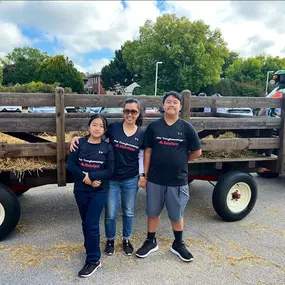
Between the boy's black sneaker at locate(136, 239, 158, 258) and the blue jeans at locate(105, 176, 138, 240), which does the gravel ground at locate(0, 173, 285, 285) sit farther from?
the blue jeans at locate(105, 176, 138, 240)

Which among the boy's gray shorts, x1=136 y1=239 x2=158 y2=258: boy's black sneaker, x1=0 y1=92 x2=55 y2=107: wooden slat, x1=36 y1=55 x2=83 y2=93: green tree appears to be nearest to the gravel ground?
x1=136 y1=239 x2=158 y2=258: boy's black sneaker

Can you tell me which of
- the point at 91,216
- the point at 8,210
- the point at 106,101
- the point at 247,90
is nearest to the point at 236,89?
the point at 247,90

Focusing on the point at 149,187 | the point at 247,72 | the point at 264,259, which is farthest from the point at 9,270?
the point at 247,72

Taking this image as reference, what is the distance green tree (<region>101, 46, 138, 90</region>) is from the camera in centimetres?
4894

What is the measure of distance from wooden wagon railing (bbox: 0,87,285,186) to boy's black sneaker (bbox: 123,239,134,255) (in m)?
1.05

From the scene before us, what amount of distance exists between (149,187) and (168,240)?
0.90 metres

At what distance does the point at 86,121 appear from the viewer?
3736 mm

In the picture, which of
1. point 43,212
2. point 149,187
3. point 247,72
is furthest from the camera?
point 247,72

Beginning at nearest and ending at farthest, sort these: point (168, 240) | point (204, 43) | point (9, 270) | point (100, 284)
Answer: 1. point (100, 284)
2. point (9, 270)
3. point (168, 240)
4. point (204, 43)

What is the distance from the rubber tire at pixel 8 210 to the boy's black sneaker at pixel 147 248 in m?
1.50

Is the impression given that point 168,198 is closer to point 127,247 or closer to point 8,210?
point 127,247

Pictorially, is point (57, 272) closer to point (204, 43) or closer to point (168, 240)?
point (168, 240)

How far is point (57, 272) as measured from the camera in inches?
119

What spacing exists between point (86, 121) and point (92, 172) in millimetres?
956
